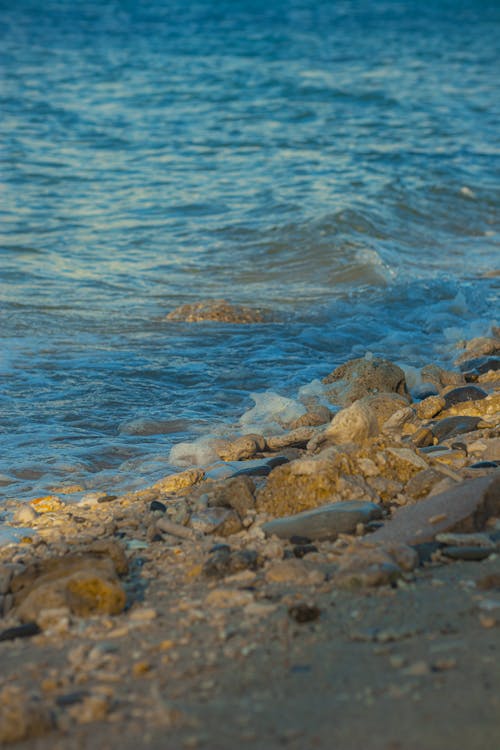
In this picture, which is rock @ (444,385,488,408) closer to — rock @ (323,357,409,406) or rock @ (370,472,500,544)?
rock @ (323,357,409,406)

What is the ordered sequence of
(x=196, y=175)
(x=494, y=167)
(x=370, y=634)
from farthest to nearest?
(x=494, y=167), (x=196, y=175), (x=370, y=634)

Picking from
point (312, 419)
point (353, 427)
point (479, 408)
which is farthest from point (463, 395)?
point (353, 427)

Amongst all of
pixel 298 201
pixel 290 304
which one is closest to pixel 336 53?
pixel 298 201

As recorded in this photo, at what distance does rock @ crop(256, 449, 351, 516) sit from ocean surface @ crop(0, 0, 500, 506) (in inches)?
45.5

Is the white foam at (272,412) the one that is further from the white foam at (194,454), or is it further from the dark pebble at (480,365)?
the dark pebble at (480,365)

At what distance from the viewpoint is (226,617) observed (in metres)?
2.51

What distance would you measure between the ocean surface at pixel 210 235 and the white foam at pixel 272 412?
7 cm

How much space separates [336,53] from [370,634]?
27.9m

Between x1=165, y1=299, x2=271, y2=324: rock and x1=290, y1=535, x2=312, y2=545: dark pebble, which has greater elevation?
x1=290, y1=535, x2=312, y2=545: dark pebble

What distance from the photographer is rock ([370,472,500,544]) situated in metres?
2.92

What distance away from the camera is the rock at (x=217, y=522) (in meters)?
3.24

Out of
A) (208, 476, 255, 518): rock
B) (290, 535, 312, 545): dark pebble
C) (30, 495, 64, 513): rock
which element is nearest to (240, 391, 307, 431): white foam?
(30, 495, 64, 513): rock

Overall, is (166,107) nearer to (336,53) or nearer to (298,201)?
(298,201)

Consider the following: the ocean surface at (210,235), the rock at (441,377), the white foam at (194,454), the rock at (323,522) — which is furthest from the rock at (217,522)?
the rock at (441,377)
